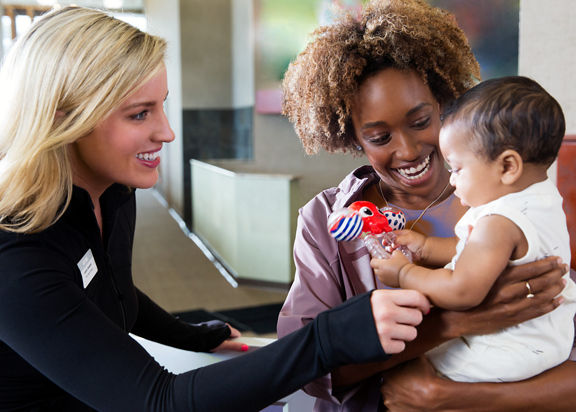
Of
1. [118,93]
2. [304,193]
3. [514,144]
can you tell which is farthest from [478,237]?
[304,193]

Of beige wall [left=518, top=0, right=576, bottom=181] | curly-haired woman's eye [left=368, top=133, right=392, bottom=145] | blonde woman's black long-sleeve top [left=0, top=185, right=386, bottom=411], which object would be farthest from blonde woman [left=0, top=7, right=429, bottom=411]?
beige wall [left=518, top=0, right=576, bottom=181]

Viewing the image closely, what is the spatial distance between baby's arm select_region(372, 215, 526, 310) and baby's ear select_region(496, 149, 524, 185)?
0.26ft

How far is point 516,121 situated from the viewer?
3.38 feet

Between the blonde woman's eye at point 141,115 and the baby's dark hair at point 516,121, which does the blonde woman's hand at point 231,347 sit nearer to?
the blonde woman's eye at point 141,115

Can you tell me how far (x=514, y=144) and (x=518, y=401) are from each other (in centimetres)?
52

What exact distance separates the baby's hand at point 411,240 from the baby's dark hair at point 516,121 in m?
0.27

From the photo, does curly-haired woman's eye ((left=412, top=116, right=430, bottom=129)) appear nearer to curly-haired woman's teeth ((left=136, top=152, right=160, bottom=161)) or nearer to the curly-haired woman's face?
the curly-haired woman's face

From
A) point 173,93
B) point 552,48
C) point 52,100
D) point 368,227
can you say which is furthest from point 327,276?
point 173,93

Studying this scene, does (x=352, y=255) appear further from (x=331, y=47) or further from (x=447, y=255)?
(x=331, y=47)

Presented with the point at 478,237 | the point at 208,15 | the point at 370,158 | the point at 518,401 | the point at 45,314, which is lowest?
the point at 518,401

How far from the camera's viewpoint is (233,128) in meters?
8.80

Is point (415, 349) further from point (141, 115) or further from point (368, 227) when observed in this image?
point (141, 115)

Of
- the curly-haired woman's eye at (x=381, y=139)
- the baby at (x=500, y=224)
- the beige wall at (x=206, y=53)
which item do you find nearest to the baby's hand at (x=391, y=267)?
the baby at (x=500, y=224)

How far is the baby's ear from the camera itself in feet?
3.44
